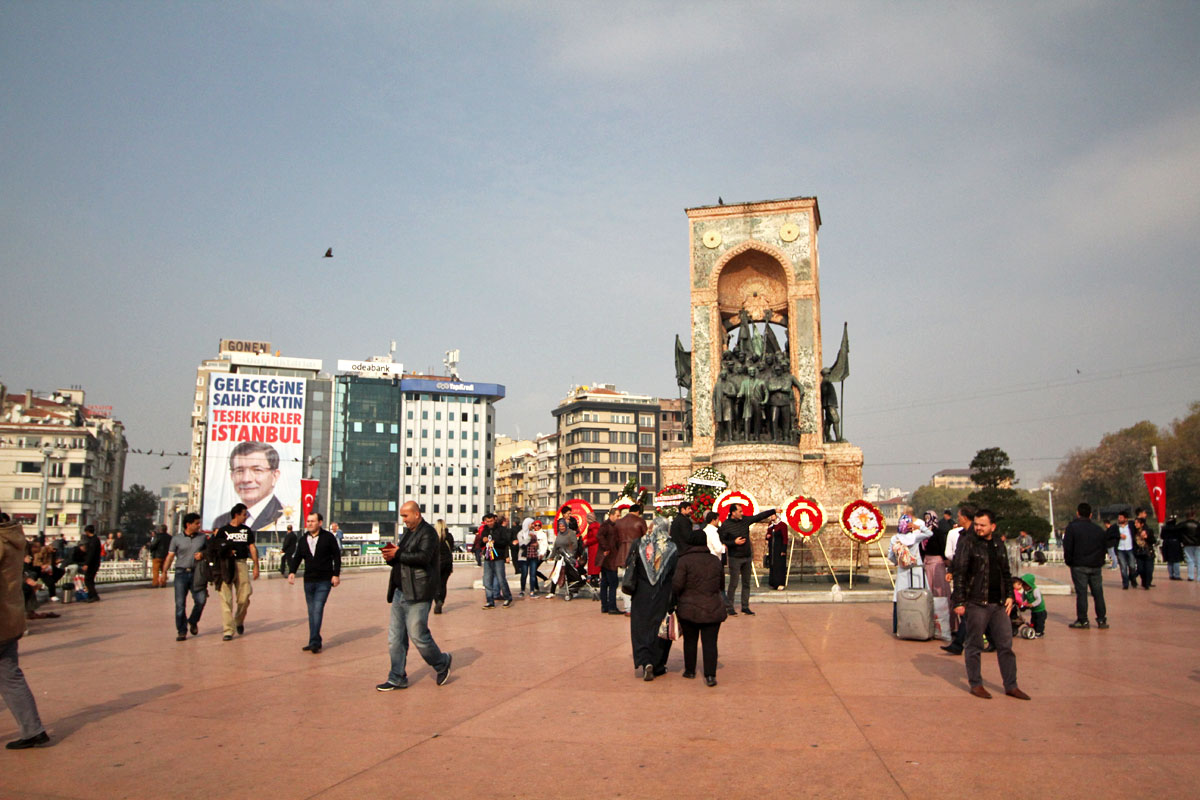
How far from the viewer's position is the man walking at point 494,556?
15.9m

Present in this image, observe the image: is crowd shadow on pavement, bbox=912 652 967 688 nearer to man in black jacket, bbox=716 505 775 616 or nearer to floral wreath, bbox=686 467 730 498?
man in black jacket, bbox=716 505 775 616

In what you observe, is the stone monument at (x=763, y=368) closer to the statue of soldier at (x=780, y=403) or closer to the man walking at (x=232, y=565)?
the statue of soldier at (x=780, y=403)

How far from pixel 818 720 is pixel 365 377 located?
102 m

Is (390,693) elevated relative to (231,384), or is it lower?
lower

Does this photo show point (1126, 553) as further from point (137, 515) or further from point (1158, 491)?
point (137, 515)

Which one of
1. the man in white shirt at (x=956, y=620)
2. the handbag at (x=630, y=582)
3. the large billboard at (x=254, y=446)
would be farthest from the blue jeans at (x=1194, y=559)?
the large billboard at (x=254, y=446)

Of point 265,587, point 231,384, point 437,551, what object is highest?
point 231,384

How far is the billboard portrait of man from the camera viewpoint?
5081cm

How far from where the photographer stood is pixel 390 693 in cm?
802

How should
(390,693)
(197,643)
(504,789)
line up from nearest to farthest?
(504,789) < (390,693) < (197,643)

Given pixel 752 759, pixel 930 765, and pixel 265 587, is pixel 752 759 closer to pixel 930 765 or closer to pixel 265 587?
pixel 930 765

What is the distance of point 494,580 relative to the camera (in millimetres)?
16062

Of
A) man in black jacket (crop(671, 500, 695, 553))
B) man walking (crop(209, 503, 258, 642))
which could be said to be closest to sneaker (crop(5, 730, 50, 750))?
man walking (crop(209, 503, 258, 642))

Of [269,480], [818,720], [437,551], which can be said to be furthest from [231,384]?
[818,720]
